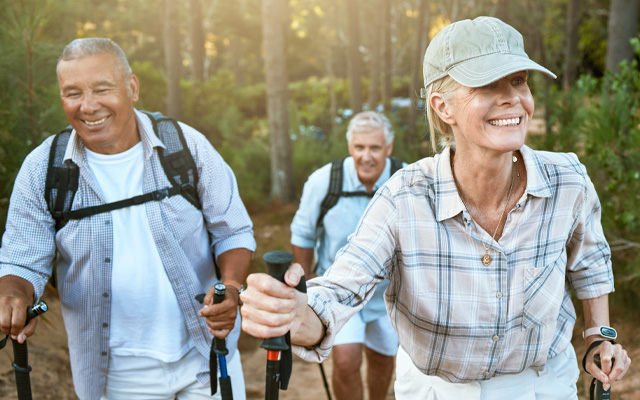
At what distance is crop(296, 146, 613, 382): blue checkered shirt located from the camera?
2115 mm

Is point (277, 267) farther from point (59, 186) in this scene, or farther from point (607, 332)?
point (59, 186)

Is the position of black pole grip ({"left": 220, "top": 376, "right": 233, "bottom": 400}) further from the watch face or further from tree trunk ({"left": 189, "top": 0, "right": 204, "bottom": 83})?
tree trunk ({"left": 189, "top": 0, "right": 204, "bottom": 83})

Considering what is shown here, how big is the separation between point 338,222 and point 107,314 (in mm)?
1923

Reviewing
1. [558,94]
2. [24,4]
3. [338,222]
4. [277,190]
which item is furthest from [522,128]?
[277,190]

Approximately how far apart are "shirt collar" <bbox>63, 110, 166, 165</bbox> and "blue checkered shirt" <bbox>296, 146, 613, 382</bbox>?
124 centimetres

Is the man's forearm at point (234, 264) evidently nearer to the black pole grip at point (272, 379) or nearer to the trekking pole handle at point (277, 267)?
the black pole grip at point (272, 379)

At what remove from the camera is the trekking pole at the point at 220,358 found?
99.7 inches

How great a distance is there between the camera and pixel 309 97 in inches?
1047

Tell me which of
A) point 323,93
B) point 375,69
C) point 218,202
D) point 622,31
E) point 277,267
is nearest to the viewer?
point 277,267

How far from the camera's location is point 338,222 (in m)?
4.37

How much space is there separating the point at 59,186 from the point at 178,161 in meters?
0.53

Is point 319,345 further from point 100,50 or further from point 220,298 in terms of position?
point 100,50

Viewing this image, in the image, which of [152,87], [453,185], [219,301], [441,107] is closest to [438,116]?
[441,107]

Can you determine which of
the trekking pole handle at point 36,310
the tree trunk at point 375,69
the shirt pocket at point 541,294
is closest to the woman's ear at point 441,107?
the shirt pocket at point 541,294
